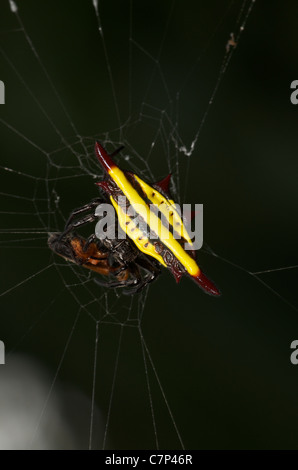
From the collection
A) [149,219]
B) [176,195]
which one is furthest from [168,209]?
[176,195]

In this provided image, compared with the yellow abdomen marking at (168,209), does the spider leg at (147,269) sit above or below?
below

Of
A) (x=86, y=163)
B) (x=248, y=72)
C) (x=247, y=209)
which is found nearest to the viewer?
(x=86, y=163)

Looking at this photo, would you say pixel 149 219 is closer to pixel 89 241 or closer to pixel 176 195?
pixel 89 241

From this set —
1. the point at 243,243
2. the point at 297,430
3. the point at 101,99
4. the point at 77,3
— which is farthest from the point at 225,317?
the point at 77,3

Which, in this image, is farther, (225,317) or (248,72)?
(225,317)

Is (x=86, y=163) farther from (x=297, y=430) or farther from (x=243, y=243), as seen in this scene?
(x=297, y=430)

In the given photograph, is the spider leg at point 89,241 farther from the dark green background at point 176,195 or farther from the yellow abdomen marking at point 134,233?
the dark green background at point 176,195

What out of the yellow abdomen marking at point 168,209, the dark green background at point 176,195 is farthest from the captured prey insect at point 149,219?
the dark green background at point 176,195

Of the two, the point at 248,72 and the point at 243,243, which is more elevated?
the point at 248,72

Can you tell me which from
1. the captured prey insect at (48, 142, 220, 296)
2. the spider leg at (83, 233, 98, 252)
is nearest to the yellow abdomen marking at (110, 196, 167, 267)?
the captured prey insect at (48, 142, 220, 296)
